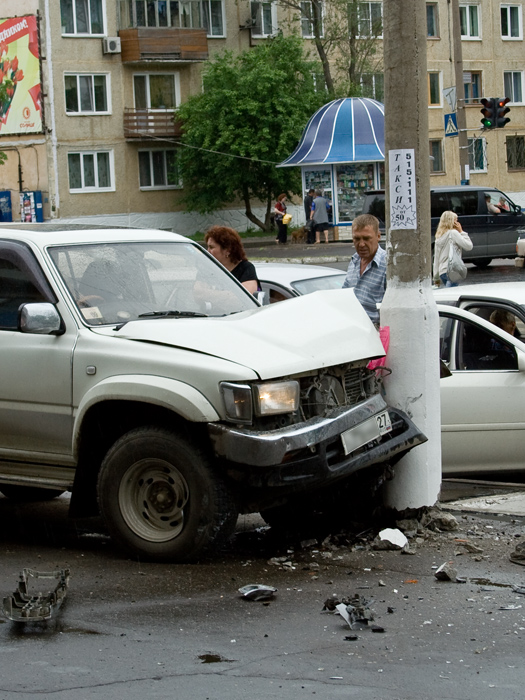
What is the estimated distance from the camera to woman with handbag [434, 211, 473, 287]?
645 inches

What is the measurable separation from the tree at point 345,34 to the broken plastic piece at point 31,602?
44.5 m

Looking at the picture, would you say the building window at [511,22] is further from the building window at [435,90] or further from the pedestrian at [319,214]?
the pedestrian at [319,214]

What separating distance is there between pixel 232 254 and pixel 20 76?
131 ft

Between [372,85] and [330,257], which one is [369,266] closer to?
[330,257]

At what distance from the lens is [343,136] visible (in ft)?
130

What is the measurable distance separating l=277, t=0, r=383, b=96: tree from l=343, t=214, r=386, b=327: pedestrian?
137 ft

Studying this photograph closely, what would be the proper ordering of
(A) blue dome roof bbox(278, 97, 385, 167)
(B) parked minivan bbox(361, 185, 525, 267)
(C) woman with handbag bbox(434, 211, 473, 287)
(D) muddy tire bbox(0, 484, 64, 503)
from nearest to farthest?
1. (D) muddy tire bbox(0, 484, 64, 503)
2. (C) woman with handbag bbox(434, 211, 473, 287)
3. (B) parked minivan bbox(361, 185, 525, 267)
4. (A) blue dome roof bbox(278, 97, 385, 167)

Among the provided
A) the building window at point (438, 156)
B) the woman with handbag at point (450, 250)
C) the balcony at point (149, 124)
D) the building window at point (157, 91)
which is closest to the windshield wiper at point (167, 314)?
the woman with handbag at point (450, 250)

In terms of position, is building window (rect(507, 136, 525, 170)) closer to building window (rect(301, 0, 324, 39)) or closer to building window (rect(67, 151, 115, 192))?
building window (rect(301, 0, 324, 39))

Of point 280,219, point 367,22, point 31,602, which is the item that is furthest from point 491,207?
point 31,602

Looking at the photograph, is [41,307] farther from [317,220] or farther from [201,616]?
[317,220]

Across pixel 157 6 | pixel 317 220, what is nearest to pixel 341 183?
pixel 317 220

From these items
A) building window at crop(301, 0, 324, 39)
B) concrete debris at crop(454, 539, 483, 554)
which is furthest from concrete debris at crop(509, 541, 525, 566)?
building window at crop(301, 0, 324, 39)

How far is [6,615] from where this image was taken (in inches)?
191
